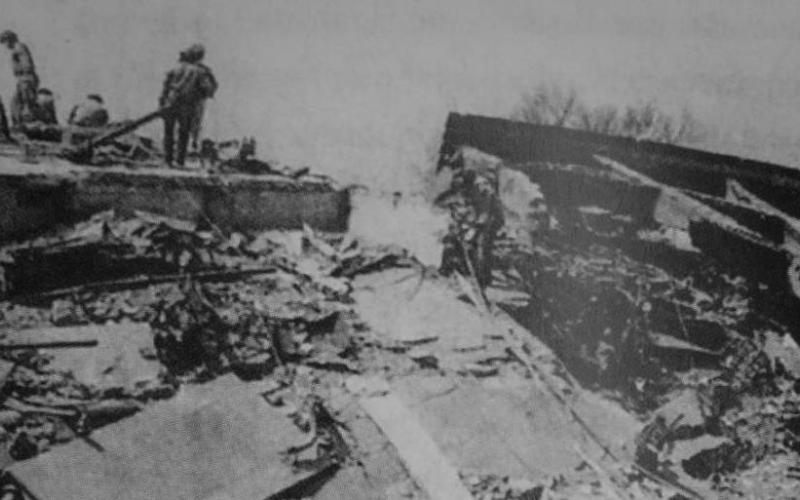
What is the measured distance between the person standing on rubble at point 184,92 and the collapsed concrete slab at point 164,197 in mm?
617

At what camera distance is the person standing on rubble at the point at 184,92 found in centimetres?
816

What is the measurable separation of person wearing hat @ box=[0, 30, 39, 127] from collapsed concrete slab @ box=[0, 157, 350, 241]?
3.16 meters

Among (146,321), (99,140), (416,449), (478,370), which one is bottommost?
(416,449)

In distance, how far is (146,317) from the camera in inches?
236

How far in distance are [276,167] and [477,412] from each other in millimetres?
5264

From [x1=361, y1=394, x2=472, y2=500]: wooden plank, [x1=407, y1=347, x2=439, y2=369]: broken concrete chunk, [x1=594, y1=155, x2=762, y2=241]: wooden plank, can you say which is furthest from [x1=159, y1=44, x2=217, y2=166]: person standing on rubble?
[x1=594, y1=155, x2=762, y2=241]: wooden plank

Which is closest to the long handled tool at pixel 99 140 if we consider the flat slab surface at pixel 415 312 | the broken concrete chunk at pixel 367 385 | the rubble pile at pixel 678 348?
the flat slab surface at pixel 415 312

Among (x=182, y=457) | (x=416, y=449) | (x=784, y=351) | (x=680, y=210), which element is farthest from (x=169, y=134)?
(x=784, y=351)

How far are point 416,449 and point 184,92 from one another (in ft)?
17.9

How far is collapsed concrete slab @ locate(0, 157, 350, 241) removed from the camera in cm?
686

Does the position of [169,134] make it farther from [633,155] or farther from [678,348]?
[633,155]

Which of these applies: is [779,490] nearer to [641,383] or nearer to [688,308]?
[641,383]

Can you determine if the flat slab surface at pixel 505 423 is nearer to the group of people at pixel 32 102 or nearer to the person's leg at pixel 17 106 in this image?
the group of people at pixel 32 102

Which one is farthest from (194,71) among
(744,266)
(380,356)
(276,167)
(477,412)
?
(744,266)
